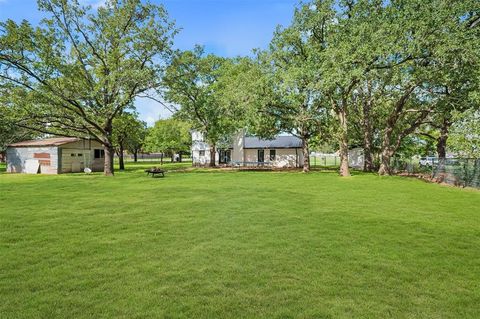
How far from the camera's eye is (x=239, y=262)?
19.1 feet

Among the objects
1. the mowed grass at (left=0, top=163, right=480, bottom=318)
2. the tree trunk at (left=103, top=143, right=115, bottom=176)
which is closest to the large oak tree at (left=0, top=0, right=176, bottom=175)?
the tree trunk at (left=103, top=143, right=115, bottom=176)

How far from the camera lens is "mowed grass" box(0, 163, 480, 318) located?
4207 mm

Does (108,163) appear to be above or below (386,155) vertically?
below

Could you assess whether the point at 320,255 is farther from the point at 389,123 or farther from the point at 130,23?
→ the point at 130,23

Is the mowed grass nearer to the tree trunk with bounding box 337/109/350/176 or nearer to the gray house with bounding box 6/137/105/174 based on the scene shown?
the tree trunk with bounding box 337/109/350/176

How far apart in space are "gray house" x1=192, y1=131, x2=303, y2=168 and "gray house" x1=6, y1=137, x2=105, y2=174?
623 inches

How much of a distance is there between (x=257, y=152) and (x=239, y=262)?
3940 cm

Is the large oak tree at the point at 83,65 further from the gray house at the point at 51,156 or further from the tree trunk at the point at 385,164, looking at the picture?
the tree trunk at the point at 385,164

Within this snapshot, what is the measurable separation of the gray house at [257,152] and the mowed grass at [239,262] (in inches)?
1272

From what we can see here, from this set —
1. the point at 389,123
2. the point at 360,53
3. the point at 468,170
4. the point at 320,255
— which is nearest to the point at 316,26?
the point at 360,53

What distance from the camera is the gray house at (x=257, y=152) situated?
4353cm

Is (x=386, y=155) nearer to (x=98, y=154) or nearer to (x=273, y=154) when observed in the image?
(x=273, y=154)

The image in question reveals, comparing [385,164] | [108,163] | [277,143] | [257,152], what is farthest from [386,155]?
[108,163]

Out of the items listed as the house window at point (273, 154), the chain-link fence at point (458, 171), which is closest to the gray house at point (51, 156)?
the house window at point (273, 154)
